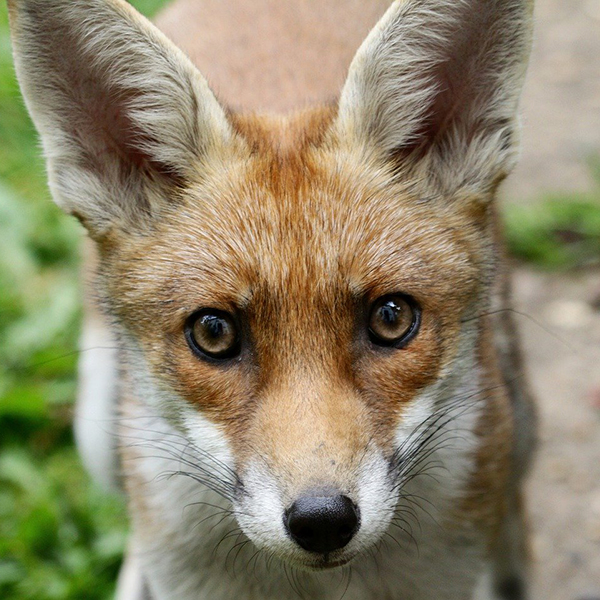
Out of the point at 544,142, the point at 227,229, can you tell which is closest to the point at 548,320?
the point at 544,142

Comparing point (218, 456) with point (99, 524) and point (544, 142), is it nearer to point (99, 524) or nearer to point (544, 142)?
point (99, 524)

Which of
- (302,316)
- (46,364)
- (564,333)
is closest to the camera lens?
(302,316)

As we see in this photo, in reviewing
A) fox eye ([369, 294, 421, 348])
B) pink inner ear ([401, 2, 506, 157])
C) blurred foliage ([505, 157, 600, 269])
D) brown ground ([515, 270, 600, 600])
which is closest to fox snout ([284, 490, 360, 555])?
fox eye ([369, 294, 421, 348])

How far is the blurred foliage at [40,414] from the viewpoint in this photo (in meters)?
5.93

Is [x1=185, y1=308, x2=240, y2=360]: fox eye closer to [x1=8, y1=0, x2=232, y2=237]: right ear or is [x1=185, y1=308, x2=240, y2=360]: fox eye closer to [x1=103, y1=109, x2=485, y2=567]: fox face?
[x1=103, y1=109, x2=485, y2=567]: fox face

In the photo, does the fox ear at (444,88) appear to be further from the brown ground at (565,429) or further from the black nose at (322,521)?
the brown ground at (565,429)

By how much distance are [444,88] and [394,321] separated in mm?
1120

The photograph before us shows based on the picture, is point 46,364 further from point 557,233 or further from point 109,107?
point 557,233

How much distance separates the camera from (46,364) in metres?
7.12

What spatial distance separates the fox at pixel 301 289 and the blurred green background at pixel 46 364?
2.57 ft

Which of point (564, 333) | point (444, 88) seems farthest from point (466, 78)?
point (564, 333)

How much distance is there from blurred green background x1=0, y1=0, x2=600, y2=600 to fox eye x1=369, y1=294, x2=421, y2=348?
5.94ft

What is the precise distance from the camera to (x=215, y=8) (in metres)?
6.16

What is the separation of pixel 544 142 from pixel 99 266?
5.86m
